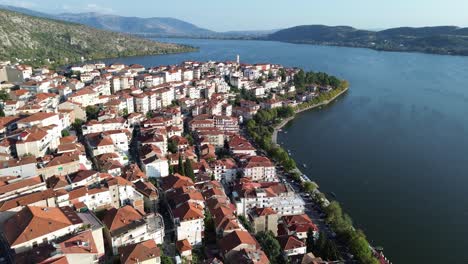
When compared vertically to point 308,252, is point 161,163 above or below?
above

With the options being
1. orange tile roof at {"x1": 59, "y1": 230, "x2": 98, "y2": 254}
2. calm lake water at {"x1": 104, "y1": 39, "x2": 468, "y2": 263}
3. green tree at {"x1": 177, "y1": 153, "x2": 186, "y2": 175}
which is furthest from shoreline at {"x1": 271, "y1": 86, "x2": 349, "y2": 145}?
orange tile roof at {"x1": 59, "y1": 230, "x2": 98, "y2": 254}

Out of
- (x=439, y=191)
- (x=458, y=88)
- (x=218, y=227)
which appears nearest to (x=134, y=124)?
(x=218, y=227)

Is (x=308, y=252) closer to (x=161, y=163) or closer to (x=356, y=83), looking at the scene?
(x=161, y=163)

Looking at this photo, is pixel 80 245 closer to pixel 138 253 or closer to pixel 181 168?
pixel 138 253

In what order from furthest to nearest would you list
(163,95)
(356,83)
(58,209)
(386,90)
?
(356,83), (386,90), (163,95), (58,209)

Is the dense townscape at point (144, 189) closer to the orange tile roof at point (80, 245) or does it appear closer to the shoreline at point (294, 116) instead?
the orange tile roof at point (80, 245)

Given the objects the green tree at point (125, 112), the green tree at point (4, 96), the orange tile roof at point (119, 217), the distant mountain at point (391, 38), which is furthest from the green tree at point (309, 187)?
the distant mountain at point (391, 38)

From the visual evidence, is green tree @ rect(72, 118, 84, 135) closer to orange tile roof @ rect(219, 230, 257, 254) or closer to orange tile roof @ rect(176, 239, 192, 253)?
orange tile roof @ rect(176, 239, 192, 253)
